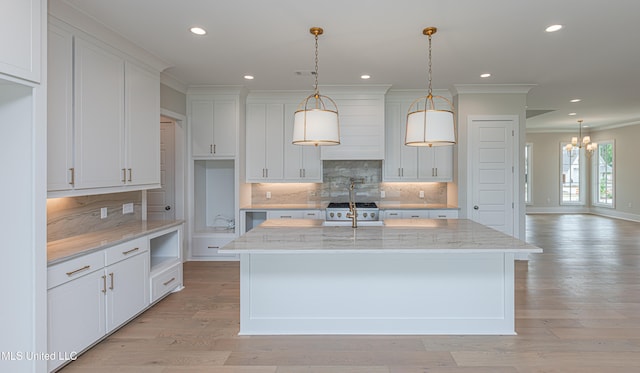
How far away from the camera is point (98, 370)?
2.40m

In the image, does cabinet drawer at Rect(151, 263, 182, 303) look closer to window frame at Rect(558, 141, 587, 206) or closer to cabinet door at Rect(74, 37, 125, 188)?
cabinet door at Rect(74, 37, 125, 188)

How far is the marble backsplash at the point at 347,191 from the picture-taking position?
583 cm

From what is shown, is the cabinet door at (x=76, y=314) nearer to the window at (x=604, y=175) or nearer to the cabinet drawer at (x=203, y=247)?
the cabinet drawer at (x=203, y=247)

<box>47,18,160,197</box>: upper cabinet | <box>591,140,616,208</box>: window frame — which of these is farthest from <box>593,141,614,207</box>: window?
<box>47,18,160,197</box>: upper cabinet

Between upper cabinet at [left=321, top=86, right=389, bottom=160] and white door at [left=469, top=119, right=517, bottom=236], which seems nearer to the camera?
white door at [left=469, top=119, right=517, bottom=236]

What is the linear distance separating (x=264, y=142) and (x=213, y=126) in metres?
0.79

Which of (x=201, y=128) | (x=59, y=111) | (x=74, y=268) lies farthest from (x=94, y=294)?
(x=201, y=128)

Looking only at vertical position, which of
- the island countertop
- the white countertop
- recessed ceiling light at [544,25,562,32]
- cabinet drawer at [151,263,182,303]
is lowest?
cabinet drawer at [151,263,182,303]

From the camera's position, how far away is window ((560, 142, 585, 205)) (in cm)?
1106

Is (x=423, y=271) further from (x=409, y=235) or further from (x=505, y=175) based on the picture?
(x=505, y=175)

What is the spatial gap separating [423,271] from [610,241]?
603 centimetres
